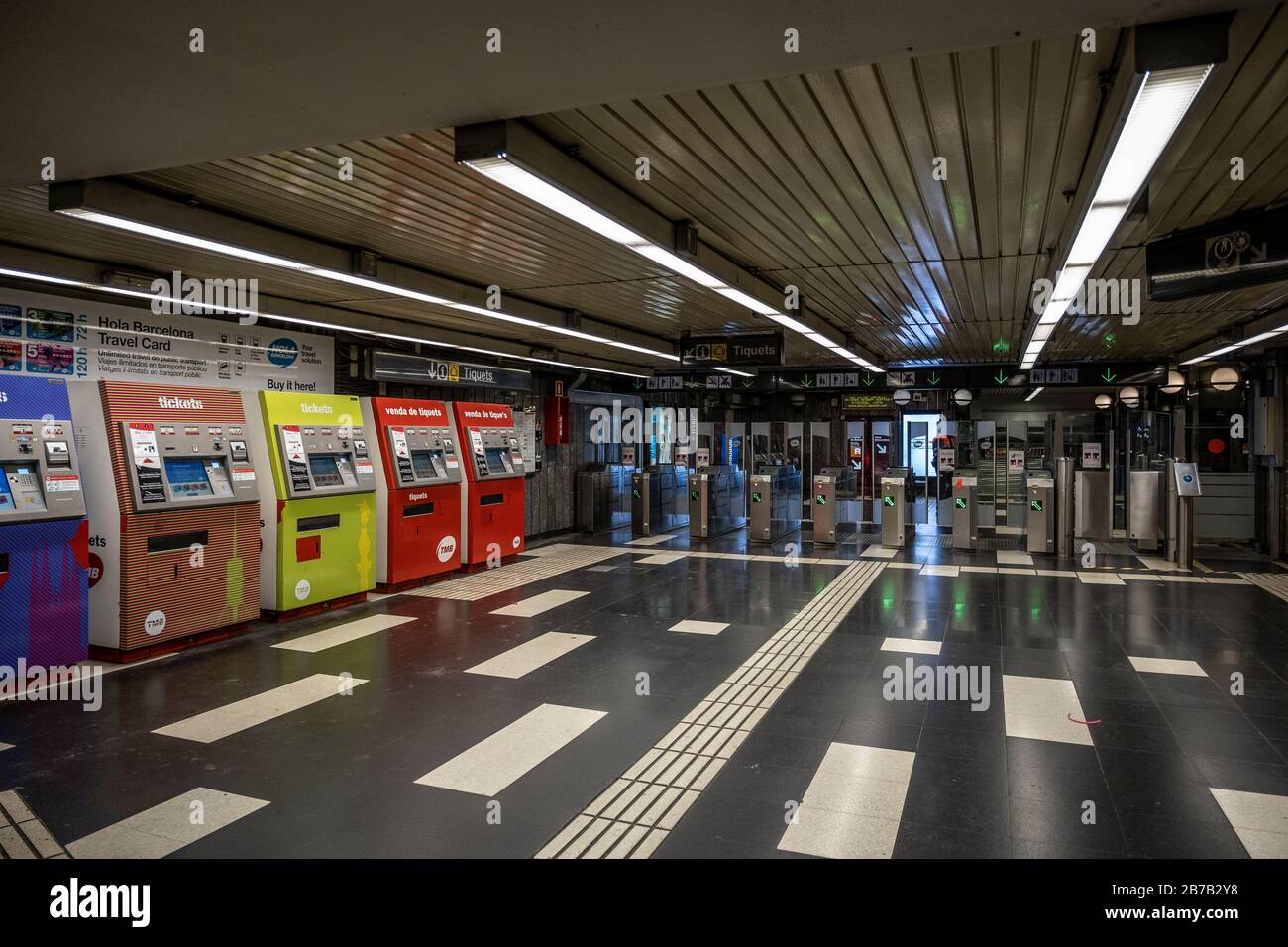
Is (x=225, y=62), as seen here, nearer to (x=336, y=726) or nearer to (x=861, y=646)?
(x=336, y=726)

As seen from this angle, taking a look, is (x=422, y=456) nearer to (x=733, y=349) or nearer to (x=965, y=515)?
(x=733, y=349)

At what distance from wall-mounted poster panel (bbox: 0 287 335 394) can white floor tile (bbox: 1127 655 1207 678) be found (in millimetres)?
8392

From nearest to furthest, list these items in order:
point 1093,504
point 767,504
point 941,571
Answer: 1. point 941,571
2. point 767,504
3. point 1093,504

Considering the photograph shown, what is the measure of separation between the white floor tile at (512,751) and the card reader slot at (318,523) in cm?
367

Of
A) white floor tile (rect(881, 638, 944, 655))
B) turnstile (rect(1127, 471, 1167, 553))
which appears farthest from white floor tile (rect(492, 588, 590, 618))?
turnstile (rect(1127, 471, 1167, 553))

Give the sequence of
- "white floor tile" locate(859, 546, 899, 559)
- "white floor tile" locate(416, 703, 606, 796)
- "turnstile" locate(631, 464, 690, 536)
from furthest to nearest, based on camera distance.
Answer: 1. "turnstile" locate(631, 464, 690, 536)
2. "white floor tile" locate(859, 546, 899, 559)
3. "white floor tile" locate(416, 703, 606, 796)

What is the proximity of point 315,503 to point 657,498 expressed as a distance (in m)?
8.05

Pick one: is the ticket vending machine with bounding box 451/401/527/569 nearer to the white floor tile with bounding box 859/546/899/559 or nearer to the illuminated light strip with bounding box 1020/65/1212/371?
the white floor tile with bounding box 859/546/899/559

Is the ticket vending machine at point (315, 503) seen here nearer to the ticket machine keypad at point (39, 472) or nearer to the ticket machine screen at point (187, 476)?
the ticket machine screen at point (187, 476)

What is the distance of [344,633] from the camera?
661 cm

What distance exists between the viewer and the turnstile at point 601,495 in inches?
553

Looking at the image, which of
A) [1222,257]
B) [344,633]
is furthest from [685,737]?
[1222,257]

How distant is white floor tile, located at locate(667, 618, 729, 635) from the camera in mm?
6633
